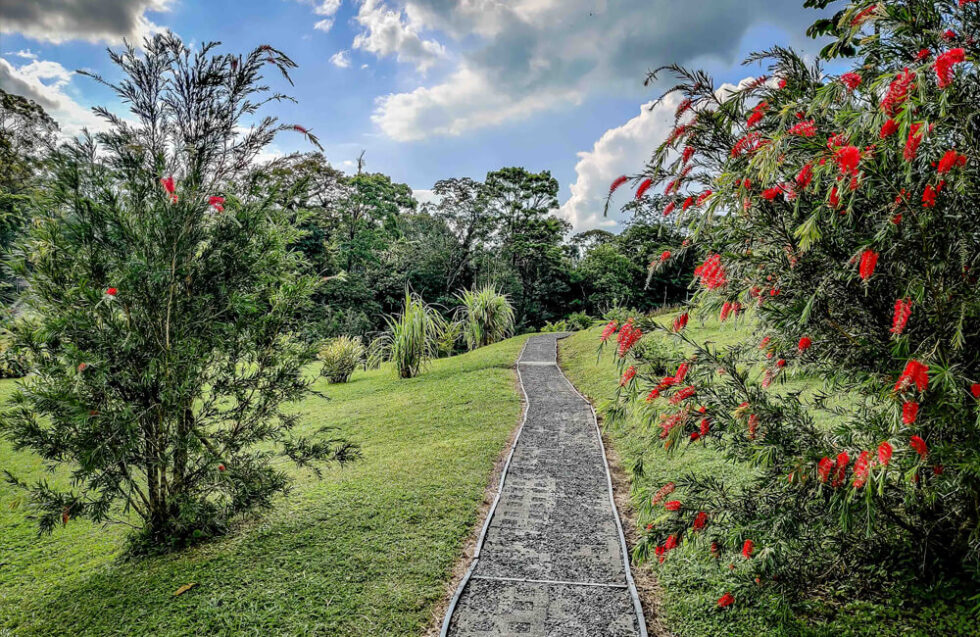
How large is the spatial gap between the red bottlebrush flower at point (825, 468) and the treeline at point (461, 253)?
1824 cm

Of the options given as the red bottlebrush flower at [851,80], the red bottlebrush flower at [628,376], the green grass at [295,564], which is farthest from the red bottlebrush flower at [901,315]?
the green grass at [295,564]

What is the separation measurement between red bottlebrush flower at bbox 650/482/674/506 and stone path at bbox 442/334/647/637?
0.82 m

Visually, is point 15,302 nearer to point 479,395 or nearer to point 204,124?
point 204,124

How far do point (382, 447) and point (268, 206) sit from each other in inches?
150

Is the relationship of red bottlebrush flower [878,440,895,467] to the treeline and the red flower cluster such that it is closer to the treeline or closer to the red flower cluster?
the red flower cluster

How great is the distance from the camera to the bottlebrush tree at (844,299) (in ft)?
6.09

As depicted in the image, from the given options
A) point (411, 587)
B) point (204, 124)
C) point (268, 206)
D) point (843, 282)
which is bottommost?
point (411, 587)

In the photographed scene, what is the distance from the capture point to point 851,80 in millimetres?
2035

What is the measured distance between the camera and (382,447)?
6684 mm

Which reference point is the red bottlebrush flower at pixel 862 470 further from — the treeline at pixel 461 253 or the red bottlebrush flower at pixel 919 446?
the treeline at pixel 461 253

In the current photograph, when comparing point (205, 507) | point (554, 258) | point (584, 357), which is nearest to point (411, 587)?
point (205, 507)

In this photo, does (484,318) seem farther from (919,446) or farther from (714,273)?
(919,446)

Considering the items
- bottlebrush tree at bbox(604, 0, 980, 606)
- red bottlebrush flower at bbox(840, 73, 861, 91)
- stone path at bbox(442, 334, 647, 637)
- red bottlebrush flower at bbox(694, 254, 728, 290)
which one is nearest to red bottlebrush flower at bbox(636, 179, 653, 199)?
bottlebrush tree at bbox(604, 0, 980, 606)

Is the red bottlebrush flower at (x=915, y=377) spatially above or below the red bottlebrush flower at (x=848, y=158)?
below
